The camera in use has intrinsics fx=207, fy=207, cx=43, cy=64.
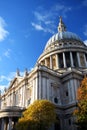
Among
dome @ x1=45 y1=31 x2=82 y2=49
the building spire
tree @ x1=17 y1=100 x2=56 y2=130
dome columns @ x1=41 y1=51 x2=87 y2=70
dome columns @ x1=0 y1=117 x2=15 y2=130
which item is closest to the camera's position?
tree @ x1=17 y1=100 x2=56 y2=130

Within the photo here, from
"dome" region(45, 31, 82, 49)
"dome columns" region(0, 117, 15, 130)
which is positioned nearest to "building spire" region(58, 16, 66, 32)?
"dome" region(45, 31, 82, 49)

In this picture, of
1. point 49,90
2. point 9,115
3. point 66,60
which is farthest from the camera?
point 66,60

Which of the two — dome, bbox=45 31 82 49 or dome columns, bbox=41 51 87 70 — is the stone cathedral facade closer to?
dome columns, bbox=41 51 87 70

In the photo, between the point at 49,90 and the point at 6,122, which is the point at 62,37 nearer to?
the point at 49,90

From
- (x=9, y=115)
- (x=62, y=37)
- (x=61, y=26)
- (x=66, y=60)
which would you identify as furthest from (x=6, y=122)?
→ (x=61, y=26)

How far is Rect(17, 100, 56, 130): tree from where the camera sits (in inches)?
1380

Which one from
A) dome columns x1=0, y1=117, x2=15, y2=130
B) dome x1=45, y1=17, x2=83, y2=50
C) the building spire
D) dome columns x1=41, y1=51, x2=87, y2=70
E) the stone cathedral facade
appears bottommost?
dome columns x1=0, y1=117, x2=15, y2=130

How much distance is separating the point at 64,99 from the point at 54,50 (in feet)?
70.1

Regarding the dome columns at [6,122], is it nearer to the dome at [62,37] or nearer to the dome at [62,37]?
the dome at [62,37]

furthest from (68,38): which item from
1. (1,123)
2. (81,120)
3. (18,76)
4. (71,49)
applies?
(81,120)

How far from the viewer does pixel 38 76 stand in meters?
46.3

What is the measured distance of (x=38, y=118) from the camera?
35.5 metres

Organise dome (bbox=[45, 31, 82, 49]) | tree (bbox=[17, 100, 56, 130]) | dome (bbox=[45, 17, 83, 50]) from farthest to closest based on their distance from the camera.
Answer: dome (bbox=[45, 31, 82, 49])
dome (bbox=[45, 17, 83, 50])
tree (bbox=[17, 100, 56, 130])

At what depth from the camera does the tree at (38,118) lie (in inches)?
1380
